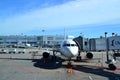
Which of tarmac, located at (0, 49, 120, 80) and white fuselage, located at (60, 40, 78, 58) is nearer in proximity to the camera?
tarmac, located at (0, 49, 120, 80)

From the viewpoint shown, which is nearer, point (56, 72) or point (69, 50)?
point (56, 72)

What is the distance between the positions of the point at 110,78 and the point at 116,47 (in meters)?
9.59

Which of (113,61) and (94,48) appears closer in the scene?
(113,61)

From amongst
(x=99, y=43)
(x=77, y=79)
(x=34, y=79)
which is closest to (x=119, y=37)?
(x=99, y=43)

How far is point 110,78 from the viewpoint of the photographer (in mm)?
23594

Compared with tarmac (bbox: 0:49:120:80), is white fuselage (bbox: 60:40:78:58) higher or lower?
higher

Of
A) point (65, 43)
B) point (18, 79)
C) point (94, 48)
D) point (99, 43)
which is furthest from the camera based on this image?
point (94, 48)

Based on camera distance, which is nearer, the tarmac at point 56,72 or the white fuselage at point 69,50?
the tarmac at point 56,72

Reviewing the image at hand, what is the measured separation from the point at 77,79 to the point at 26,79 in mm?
4558

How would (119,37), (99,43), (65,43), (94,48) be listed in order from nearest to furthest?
(119,37), (65,43), (99,43), (94,48)

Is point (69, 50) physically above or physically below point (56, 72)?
above

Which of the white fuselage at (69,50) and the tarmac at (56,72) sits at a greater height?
the white fuselage at (69,50)

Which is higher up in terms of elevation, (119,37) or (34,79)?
(119,37)

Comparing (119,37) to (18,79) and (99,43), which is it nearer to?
(99,43)
